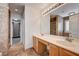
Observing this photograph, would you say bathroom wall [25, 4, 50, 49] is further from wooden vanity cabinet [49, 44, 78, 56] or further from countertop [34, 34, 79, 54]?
wooden vanity cabinet [49, 44, 78, 56]

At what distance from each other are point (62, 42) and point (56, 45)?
0.12m

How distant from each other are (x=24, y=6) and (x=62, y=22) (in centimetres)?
70

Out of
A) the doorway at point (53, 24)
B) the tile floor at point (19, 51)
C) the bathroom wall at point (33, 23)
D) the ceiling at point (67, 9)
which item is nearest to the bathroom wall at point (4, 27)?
the tile floor at point (19, 51)

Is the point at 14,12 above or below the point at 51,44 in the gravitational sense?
above

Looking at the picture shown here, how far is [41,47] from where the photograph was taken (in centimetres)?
197

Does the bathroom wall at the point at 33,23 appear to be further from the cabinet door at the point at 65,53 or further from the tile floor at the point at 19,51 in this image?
the cabinet door at the point at 65,53

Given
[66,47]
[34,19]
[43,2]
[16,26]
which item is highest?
[43,2]

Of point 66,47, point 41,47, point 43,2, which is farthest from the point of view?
point 41,47

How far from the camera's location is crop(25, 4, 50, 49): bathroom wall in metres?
1.73

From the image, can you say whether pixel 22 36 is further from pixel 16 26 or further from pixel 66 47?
pixel 66 47

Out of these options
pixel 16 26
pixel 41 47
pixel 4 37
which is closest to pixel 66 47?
pixel 41 47

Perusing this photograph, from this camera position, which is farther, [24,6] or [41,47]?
[41,47]

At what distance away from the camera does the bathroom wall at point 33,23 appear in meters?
1.73

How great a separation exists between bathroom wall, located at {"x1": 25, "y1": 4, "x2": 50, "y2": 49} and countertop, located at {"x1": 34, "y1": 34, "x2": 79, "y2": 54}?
5.0 inches
